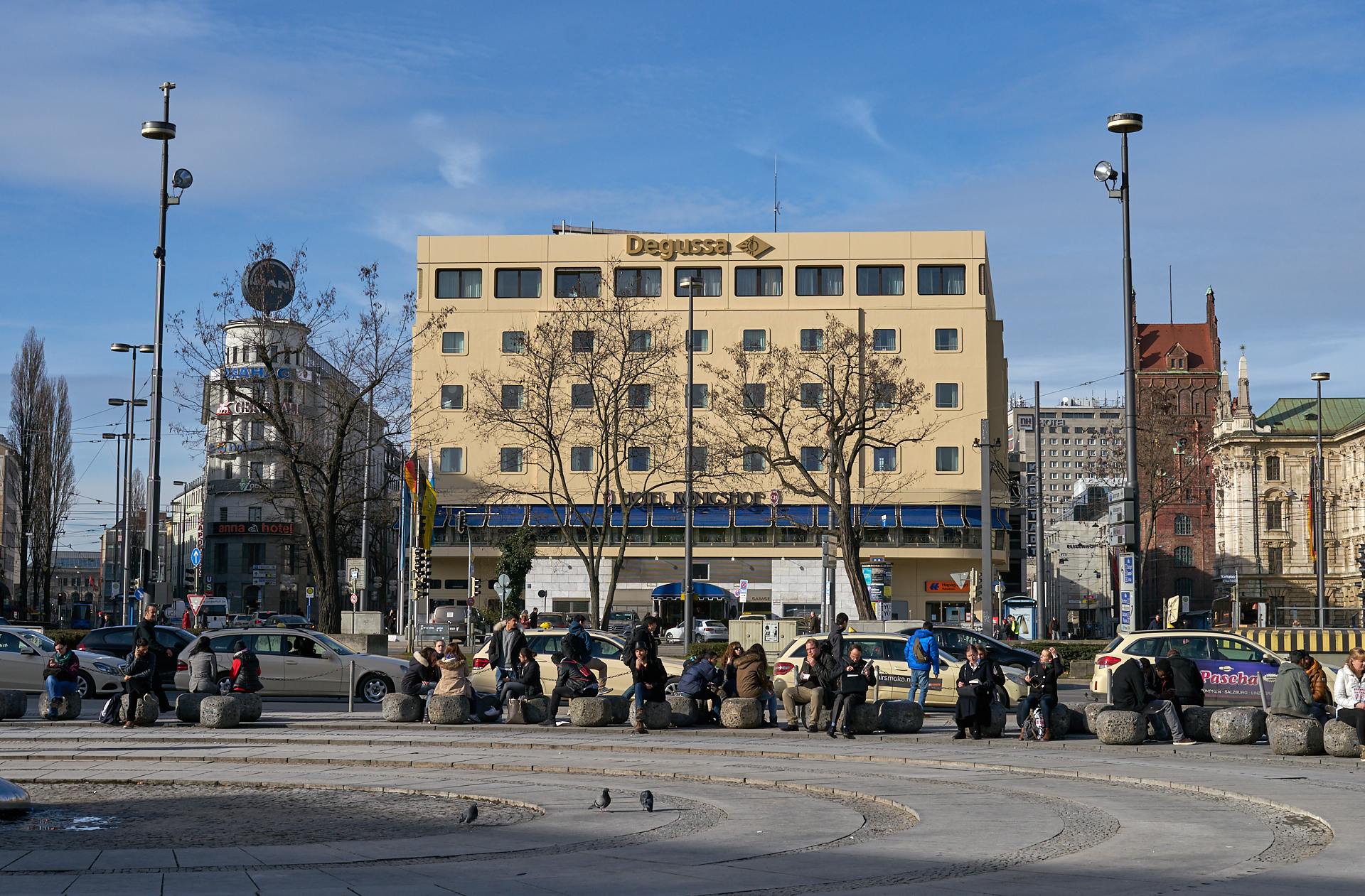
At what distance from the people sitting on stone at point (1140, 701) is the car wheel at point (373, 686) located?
46.6 ft

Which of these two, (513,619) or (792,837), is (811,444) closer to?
(513,619)

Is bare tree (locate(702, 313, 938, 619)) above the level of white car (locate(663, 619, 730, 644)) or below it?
above

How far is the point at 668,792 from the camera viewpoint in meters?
13.9

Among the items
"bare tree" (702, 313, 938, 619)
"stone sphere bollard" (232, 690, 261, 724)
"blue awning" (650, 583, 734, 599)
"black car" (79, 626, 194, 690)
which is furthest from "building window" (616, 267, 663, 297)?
"stone sphere bollard" (232, 690, 261, 724)

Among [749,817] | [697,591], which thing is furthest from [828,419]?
[749,817]

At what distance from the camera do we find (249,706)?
878 inches

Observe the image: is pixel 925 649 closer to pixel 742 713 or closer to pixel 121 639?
pixel 742 713

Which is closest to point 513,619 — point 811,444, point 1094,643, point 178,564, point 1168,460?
point 1094,643

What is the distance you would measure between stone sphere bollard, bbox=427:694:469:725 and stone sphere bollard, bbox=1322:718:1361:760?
13114mm

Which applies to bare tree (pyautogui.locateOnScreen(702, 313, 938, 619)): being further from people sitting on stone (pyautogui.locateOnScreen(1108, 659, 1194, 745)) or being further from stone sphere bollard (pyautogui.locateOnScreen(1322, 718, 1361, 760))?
stone sphere bollard (pyautogui.locateOnScreen(1322, 718, 1361, 760))

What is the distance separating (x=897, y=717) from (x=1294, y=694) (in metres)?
5.78

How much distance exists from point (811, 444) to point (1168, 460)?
2093 centimetres

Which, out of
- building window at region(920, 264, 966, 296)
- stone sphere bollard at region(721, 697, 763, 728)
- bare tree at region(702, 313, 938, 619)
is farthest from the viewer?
building window at region(920, 264, 966, 296)

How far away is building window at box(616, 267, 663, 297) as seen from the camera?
7131cm
